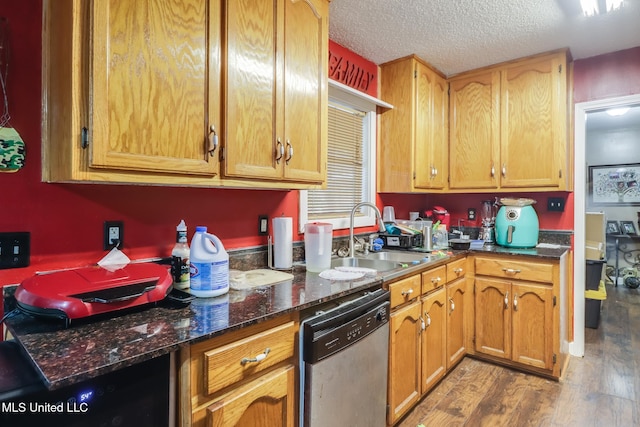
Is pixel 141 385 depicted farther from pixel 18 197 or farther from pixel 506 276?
pixel 506 276

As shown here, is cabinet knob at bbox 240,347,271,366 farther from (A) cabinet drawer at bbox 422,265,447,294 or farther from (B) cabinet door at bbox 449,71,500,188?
(B) cabinet door at bbox 449,71,500,188

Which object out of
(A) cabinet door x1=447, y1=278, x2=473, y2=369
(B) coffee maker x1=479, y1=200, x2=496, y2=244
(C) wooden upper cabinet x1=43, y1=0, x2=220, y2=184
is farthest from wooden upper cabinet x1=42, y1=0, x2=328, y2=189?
(B) coffee maker x1=479, y1=200, x2=496, y2=244

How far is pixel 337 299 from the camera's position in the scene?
146 cm

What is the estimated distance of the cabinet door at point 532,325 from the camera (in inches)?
93.4

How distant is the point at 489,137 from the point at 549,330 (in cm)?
147

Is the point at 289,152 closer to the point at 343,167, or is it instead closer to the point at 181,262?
the point at 181,262

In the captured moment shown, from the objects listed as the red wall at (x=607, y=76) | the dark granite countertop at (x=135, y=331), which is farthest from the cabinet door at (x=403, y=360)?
the red wall at (x=607, y=76)

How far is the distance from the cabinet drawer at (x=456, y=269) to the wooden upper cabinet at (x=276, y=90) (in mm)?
1126

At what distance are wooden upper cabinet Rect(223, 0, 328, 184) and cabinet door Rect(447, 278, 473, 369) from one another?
1.28m

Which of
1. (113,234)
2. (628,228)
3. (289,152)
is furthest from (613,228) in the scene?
(113,234)

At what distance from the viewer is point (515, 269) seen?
8.14 ft

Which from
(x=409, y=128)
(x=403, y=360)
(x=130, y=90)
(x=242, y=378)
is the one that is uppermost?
(x=409, y=128)

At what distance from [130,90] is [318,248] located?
1.10 metres

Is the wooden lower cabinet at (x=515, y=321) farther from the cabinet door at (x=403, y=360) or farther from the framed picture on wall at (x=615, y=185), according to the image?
the framed picture on wall at (x=615, y=185)
